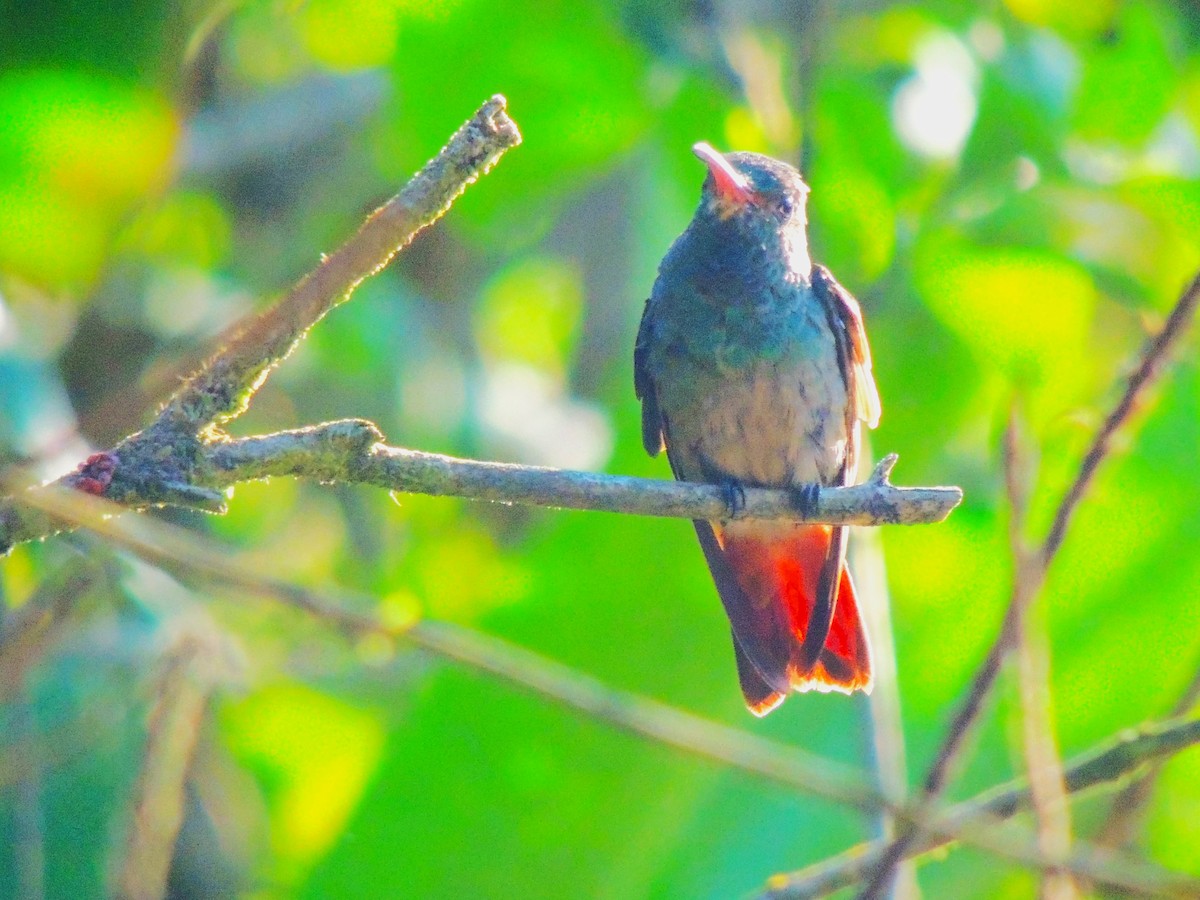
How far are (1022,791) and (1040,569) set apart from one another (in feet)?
1.72

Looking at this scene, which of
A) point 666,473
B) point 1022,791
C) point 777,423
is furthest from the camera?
point 666,473

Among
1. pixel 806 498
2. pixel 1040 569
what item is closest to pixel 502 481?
pixel 1040 569

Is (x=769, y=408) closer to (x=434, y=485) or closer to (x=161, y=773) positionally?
(x=434, y=485)

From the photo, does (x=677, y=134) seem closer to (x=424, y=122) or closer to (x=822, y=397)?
(x=424, y=122)

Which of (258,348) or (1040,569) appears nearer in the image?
(258,348)

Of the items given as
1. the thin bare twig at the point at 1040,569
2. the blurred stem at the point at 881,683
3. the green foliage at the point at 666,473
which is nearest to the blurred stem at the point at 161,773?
the green foliage at the point at 666,473

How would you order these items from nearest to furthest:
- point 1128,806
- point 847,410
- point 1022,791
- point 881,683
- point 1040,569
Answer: point 1040,569 < point 1022,791 < point 1128,806 < point 881,683 < point 847,410

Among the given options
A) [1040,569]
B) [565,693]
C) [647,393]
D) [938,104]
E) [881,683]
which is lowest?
[565,693]

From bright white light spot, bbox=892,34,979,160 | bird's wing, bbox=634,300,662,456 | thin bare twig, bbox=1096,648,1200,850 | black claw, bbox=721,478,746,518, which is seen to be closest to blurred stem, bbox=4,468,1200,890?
black claw, bbox=721,478,746,518

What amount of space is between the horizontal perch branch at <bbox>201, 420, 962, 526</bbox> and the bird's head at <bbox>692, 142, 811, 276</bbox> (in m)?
1.43

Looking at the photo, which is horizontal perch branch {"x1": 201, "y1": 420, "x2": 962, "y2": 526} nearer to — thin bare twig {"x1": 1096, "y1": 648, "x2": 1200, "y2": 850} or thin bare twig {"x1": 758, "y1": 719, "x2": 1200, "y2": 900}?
thin bare twig {"x1": 758, "y1": 719, "x2": 1200, "y2": 900}

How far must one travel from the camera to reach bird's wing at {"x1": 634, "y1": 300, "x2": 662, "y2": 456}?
175 inches

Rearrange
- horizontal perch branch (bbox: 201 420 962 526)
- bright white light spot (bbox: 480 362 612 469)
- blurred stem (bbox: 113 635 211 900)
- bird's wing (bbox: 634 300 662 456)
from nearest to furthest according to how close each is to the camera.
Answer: horizontal perch branch (bbox: 201 420 962 526), blurred stem (bbox: 113 635 211 900), bird's wing (bbox: 634 300 662 456), bright white light spot (bbox: 480 362 612 469)

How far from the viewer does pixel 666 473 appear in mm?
5328
